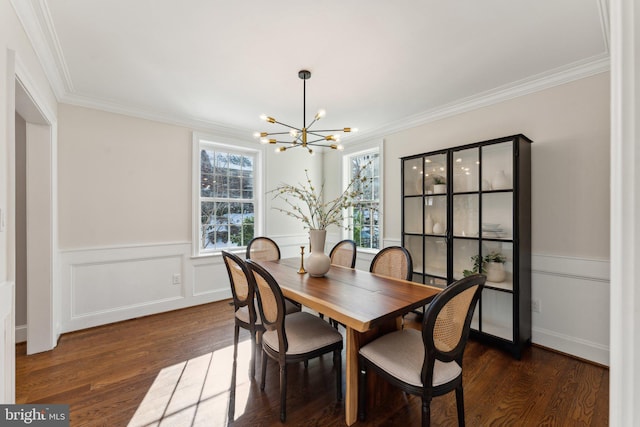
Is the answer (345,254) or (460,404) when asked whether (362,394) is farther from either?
(345,254)

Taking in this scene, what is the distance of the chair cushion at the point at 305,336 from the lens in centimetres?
185

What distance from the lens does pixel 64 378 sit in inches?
88.1

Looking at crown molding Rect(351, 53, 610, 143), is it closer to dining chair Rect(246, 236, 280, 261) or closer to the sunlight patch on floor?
dining chair Rect(246, 236, 280, 261)

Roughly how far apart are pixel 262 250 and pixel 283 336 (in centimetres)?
169

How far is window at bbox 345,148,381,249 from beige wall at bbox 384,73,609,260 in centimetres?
166

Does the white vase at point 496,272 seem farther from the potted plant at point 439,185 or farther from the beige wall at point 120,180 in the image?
the beige wall at point 120,180

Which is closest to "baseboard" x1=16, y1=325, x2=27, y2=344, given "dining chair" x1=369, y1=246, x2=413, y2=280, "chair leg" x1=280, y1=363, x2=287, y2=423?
Answer: "chair leg" x1=280, y1=363, x2=287, y2=423

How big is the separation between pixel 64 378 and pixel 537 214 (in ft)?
14.0

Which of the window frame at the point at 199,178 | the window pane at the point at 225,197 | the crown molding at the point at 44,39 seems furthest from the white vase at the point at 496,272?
the crown molding at the point at 44,39

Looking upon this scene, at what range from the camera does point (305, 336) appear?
1.93 m

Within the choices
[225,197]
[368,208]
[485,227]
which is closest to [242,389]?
[485,227]

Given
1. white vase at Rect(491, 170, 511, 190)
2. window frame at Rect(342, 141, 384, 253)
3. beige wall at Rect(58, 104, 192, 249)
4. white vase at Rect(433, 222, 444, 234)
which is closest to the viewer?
white vase at Rect(491, 170, 511, 190)

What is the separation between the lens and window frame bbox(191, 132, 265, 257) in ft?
12.7

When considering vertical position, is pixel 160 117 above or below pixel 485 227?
above
